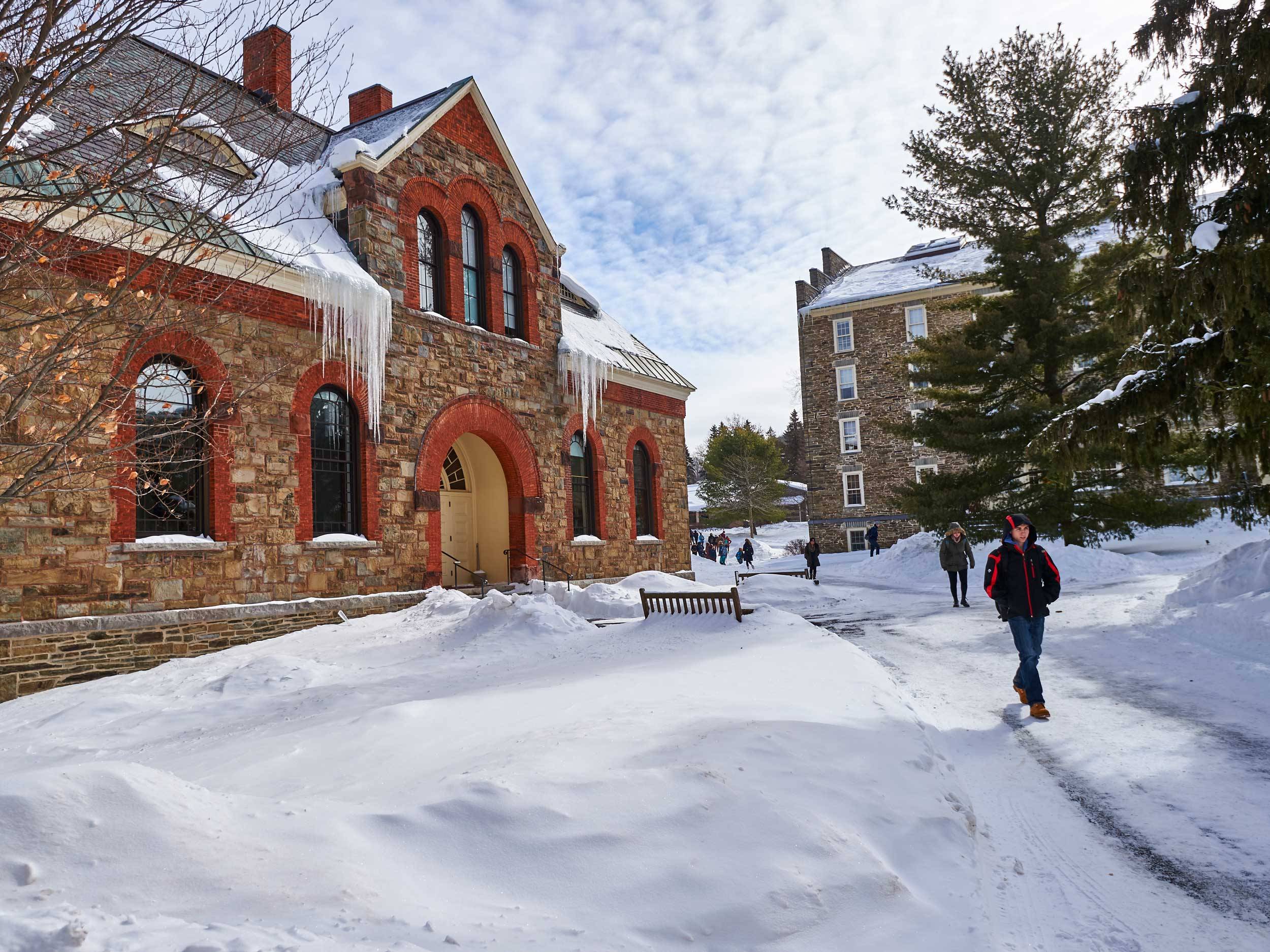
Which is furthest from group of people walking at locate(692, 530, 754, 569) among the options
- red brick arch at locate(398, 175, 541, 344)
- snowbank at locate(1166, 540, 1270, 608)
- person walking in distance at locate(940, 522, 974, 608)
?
snowbank at locate(1166, 540, 1270, 608)

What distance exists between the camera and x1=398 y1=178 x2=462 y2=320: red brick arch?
14.2 meters

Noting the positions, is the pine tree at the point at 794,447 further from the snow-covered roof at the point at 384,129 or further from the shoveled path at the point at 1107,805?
the shoveled path at the point at 1107,805

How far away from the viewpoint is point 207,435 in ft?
35.3

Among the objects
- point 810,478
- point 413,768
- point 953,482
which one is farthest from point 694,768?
point 810,478

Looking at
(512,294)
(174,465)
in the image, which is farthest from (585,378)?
(174,465)

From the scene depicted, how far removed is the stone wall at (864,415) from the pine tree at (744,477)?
1480 centimetres

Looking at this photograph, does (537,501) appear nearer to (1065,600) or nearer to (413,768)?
(1065,600)

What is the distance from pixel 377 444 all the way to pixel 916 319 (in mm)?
Result: 30059

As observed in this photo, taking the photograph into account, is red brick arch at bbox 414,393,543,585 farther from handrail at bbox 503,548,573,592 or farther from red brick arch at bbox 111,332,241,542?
red brick arch at bbox 111,332,241,542

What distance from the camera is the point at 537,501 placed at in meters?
16.5

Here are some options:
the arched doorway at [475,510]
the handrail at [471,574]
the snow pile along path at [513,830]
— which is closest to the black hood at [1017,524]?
the snow pile along path at [513,830]

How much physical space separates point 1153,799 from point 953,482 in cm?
1756

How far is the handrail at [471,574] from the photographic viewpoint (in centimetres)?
1501

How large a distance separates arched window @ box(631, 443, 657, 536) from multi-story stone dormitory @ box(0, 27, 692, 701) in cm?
7
